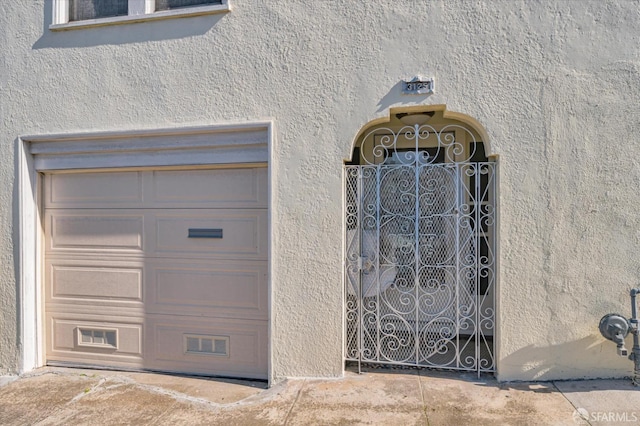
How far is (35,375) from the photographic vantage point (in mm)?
4129

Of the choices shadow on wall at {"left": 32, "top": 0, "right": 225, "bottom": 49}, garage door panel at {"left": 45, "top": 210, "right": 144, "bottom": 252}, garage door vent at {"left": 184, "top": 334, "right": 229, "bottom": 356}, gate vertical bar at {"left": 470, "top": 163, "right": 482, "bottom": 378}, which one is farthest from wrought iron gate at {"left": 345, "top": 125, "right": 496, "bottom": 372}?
garage door panel at {"left": 45, "top": 210, "right": 144, "bottom": 252}

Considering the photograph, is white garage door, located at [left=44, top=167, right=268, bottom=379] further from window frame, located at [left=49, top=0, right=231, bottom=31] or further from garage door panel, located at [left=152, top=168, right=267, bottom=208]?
window frame, located at [left=49, top=0, right=231, bottom=31]

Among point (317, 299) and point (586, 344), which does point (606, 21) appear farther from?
point (317, 299)

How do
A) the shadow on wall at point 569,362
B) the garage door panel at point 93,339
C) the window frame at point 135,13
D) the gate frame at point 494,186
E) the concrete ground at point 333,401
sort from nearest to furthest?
the concrete ground at point 333,401
the shadow on wall at point 569,362
the gate frame at point 494,186
the window frame at point 135,13
the garage door panel at point 93,339

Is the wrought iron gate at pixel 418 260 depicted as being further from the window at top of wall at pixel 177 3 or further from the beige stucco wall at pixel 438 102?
the window at top of wall at pixel 177 3

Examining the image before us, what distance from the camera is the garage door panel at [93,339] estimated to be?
418 centimetres

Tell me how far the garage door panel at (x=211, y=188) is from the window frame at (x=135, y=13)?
5.18 ft

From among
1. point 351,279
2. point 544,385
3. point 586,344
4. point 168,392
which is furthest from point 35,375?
point 586,344

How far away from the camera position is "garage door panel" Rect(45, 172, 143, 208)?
4203 millimetres

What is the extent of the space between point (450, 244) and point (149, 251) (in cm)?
311

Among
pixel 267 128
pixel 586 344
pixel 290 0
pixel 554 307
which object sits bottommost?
pixel 586 344

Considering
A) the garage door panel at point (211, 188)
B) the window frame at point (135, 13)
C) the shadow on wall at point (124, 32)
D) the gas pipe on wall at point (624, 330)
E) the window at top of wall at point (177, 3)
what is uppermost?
the window at top of wall at point (177, 3)

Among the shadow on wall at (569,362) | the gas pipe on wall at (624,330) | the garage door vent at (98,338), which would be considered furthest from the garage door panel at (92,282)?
the gas pipe on wall at (624,330)

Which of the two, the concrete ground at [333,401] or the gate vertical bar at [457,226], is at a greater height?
the gate vertical bar at [457,226]
